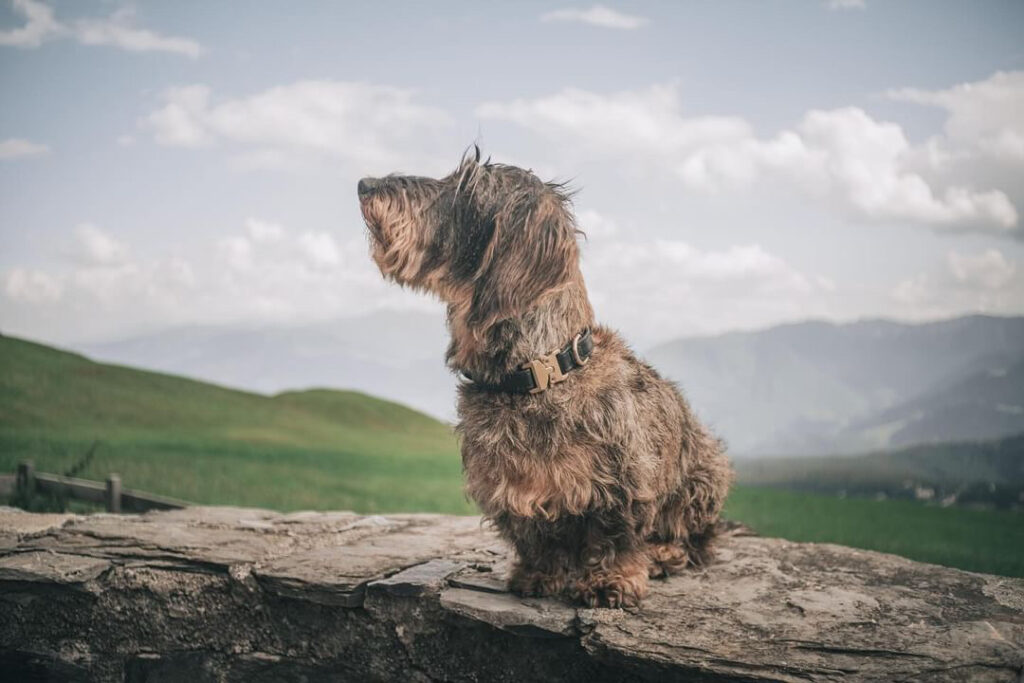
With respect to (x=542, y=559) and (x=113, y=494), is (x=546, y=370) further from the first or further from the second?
(x=113, y=494)

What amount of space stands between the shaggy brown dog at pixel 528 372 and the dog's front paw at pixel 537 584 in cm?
9

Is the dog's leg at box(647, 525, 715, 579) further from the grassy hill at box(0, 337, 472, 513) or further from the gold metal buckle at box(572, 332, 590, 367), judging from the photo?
the grassy hill at box(0, 337, 472, 513)

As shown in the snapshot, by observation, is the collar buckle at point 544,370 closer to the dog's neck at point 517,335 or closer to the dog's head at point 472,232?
the dog's neck at point 517,335

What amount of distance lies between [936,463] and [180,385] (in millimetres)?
13110

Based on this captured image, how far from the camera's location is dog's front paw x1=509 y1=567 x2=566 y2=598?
3674mm

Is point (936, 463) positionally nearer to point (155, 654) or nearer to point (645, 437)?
point (645, 437)

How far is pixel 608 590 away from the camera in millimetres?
3541

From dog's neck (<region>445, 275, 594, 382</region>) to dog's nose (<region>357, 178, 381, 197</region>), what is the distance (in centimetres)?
60

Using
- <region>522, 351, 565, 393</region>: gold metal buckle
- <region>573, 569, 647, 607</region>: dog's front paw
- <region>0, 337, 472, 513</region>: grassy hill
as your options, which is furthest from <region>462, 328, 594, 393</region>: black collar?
<region>0, 337, 472, 513</region>: grassy hill

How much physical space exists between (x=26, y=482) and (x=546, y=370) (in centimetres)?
662

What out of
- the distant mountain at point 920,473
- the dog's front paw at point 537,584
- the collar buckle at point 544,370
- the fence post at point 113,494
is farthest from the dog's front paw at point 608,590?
the fence post at point 113,494

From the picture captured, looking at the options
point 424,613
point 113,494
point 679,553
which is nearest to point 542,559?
point 424,613

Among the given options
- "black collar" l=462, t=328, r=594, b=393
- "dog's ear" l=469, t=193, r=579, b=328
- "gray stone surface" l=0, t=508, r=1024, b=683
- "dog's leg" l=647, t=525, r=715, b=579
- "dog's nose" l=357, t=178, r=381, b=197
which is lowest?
"gray stone surface" l=0, t=508, r=1024, b=683

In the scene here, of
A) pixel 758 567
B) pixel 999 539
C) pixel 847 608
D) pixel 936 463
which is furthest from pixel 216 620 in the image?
pixel 936 463
